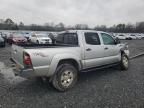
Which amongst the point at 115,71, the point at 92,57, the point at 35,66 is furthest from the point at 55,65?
the point at 115,71

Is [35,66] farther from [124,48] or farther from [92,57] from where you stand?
[124,48]

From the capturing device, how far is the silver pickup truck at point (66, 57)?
4.23 meters

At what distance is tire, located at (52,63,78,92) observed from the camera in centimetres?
473

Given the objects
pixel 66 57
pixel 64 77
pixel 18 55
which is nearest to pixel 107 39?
pixel 66 57

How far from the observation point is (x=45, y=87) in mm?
5246

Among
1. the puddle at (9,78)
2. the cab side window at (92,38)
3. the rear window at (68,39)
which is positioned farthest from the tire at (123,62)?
the puddle at (9,78)

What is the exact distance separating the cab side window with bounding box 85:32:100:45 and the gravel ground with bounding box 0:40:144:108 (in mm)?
1395

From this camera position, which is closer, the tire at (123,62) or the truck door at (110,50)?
the truck door at (110,50)

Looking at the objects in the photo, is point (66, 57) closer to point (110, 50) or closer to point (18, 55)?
point (18, 55)

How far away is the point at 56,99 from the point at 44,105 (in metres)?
0.44

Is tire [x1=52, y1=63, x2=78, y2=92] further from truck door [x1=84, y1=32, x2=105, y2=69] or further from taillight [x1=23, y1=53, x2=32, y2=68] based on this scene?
taillight [x1=23, y1=53, x2=32, y2=68]

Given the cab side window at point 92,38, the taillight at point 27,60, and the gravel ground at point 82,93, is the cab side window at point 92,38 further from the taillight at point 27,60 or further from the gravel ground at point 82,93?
the taillight at point 27,60

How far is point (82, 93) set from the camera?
4715 mm

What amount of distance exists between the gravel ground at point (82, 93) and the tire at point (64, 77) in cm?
19
